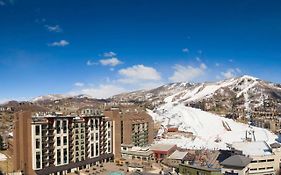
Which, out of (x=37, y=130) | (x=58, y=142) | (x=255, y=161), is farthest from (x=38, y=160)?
(x=255, y=161)

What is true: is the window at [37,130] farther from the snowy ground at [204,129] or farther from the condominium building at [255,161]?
the snowy ground at [204,129]

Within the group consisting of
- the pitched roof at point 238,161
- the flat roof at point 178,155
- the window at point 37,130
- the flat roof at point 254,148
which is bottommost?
the flat roof at point 178,155

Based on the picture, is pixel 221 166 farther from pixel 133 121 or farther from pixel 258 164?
pixel 133 121

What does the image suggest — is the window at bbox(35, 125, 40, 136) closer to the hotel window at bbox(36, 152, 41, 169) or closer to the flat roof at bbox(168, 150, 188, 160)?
the hotel window at bbox(36, 152, 41, 169)

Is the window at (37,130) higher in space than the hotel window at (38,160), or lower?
higher

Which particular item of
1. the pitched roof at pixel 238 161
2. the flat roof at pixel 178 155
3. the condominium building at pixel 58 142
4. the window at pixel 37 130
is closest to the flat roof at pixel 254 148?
the pitched roof at pixel 238 161
